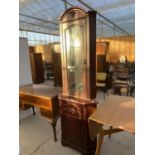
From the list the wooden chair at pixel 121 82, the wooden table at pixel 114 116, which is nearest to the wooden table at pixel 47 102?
the wooden table at pixel 114 116

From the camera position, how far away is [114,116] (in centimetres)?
183

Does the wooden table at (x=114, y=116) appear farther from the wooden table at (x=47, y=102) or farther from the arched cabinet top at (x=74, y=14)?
the arched cabinet top at (x=74, y=14)

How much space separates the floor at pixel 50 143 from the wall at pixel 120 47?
3.85 m

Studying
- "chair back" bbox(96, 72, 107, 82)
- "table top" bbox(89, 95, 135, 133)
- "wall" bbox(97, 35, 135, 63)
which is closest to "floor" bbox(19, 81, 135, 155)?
"table top" bbox(89, 95, 135, 133)

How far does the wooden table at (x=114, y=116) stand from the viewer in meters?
1.66

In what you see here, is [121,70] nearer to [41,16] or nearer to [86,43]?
[86,43]

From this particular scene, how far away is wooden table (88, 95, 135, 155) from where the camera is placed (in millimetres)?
1658

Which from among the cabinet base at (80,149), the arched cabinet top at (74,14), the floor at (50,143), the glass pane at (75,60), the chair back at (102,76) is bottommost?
the floor at (50,143)

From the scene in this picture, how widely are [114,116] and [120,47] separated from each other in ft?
16.1

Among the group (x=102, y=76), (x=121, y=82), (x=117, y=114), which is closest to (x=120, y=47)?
(x=102, y=76)

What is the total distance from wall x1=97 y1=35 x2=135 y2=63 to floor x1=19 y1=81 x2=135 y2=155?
385 centimetres
